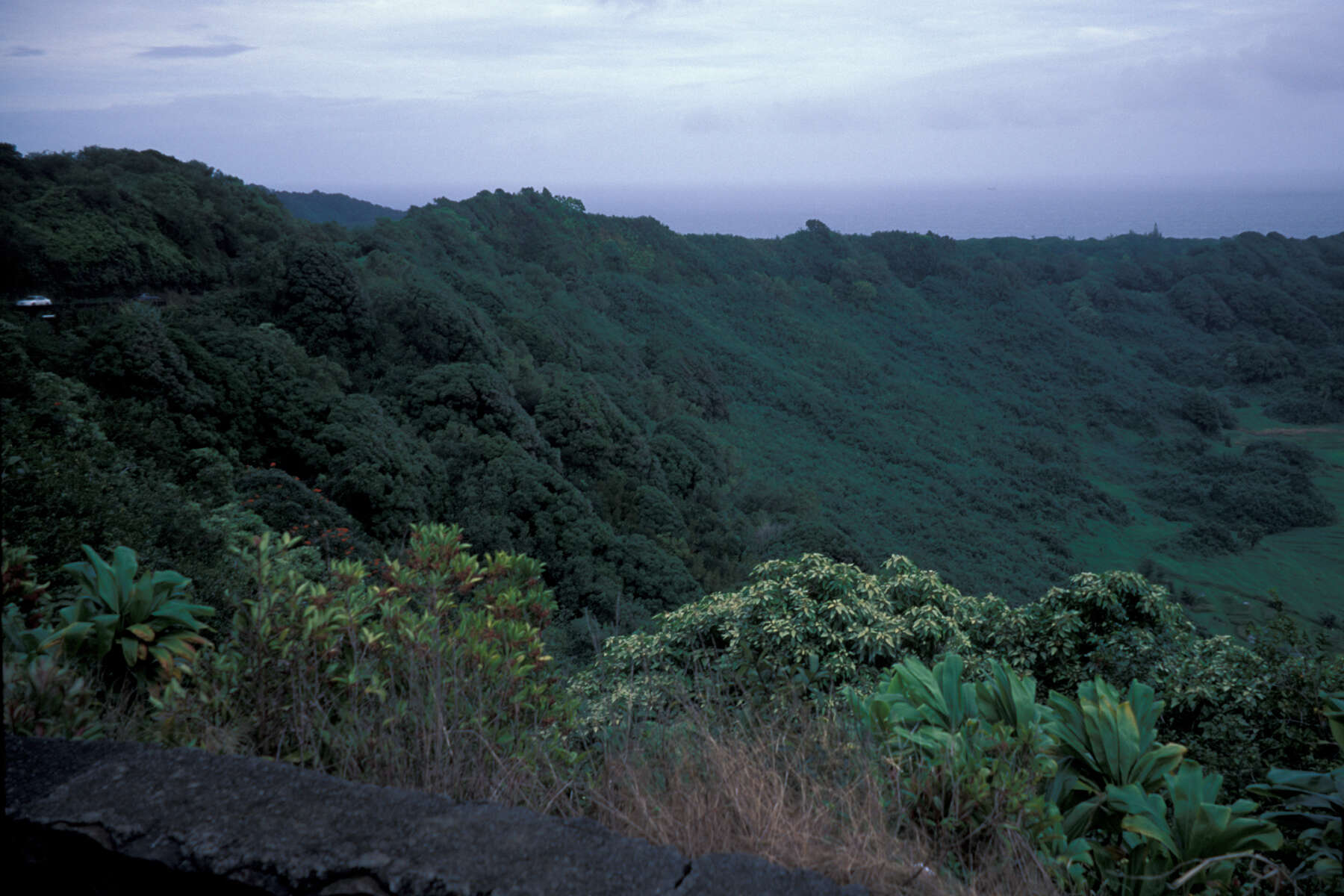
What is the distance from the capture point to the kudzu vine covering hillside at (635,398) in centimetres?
873

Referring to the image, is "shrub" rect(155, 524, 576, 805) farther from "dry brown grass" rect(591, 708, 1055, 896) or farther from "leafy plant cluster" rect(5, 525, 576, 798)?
"dry brown grass" rect(591, 708, 1055, 896)

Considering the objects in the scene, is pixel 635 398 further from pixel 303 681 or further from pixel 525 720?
pixel 303 681

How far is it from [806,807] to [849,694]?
0.71 metres

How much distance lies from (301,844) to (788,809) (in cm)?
110

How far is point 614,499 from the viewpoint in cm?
1588

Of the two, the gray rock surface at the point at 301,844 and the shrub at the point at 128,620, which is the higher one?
the shrub at the point at 128,620

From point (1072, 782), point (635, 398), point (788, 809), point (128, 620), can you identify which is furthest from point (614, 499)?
point (788, 809)

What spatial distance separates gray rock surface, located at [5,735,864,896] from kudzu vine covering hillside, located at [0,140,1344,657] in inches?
88.3

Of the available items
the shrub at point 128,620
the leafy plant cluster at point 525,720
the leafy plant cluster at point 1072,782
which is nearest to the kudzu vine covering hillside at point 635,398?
the shrub at point 128,620

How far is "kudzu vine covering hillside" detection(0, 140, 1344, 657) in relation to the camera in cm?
873

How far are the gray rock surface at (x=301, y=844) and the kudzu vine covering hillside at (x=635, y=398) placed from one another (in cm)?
224

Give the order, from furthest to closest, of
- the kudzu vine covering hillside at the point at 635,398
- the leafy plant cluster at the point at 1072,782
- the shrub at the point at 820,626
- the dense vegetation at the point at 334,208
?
the dense vegetation at the point at 334,208, the kudzu vine covering hillside at the point at 635,398, the shrub at the point at 820,626, the leafy plant cluster at the point at 1072,782

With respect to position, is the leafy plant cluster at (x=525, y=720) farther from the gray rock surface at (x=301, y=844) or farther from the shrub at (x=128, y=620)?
the gray rock surface at (x=301, y=844)

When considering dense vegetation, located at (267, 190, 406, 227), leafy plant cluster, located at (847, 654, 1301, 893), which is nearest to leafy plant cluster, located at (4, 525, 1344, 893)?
leafy plant cluster, located at (847, 654, 1301, 893)
